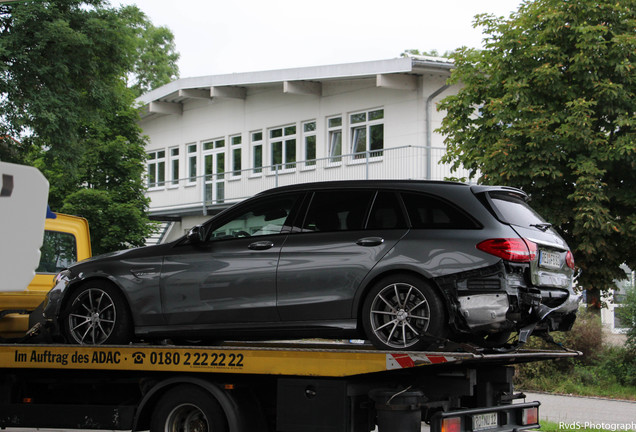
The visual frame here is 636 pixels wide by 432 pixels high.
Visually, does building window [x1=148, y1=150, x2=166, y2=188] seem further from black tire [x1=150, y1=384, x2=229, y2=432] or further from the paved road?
black tire [x1=150, y1=384, x2=229, y2=432]

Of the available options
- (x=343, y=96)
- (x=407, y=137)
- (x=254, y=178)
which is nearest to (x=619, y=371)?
(x=407, y=137)

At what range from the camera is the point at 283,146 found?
29047mm

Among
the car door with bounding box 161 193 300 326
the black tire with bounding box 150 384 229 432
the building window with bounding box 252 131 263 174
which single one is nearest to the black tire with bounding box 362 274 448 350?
the car door with bounding box 161 193 300 326

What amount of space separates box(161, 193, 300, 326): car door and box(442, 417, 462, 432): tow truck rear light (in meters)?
1.53

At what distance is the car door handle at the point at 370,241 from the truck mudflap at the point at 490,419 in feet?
4.19

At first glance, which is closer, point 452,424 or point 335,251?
point 452,424

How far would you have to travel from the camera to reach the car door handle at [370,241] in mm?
6160

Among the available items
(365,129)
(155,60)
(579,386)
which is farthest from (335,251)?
(155,60)

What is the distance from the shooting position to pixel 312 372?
5793mm

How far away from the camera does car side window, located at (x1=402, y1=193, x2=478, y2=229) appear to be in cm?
608

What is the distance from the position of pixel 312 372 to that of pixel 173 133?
28.8 meters

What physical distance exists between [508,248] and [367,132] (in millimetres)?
20405

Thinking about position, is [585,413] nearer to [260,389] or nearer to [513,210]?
[513,210]

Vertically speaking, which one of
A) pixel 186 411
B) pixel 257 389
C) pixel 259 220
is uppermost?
pixel 259 220
